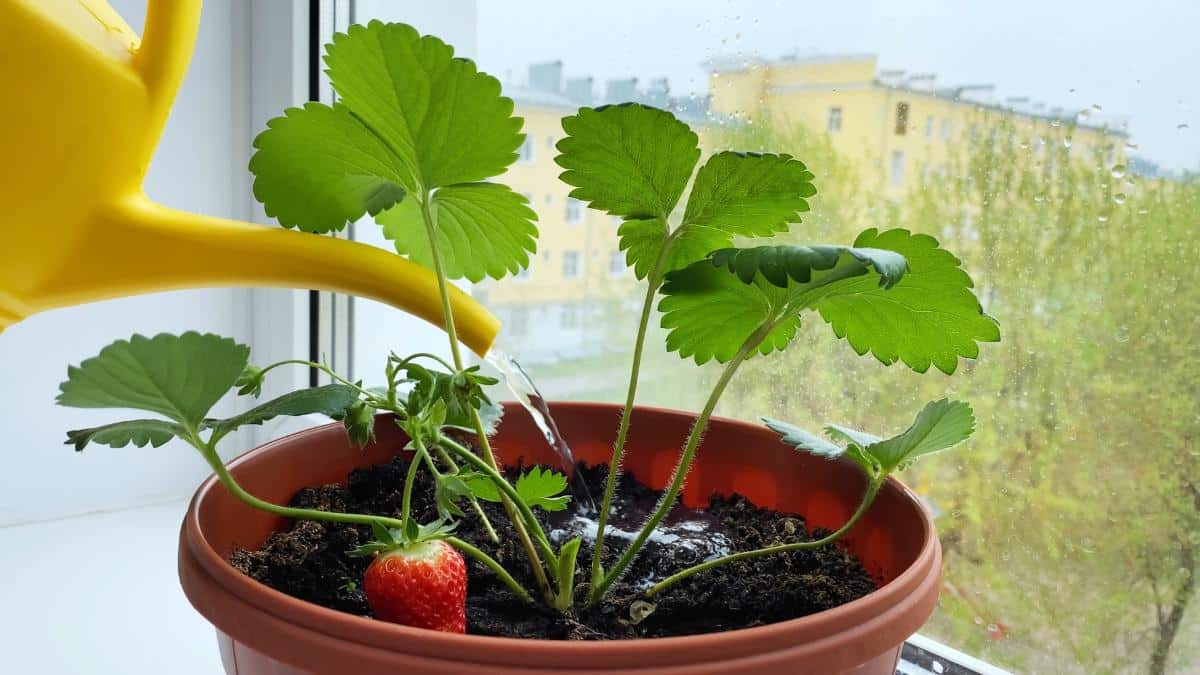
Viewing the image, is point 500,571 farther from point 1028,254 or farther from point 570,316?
point 570,316

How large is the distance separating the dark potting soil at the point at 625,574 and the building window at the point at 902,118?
31cm


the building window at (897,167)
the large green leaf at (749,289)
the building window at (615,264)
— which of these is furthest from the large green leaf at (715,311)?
the building window at (615,264)

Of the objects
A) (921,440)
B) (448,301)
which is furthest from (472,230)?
(921,440)

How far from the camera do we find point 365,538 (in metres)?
0.64

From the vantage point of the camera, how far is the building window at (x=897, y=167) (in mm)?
747

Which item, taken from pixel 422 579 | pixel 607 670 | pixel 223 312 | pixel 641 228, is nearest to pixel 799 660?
pixel 607 670

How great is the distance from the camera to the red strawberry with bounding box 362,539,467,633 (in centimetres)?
47

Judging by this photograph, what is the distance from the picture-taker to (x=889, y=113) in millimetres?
749

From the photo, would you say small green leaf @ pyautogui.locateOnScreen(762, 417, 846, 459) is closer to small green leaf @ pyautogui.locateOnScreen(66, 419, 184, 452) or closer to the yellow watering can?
the yellow watering can

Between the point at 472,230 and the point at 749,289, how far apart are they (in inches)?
8.4

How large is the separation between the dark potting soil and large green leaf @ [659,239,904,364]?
13cm

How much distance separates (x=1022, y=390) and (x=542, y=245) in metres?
0.60

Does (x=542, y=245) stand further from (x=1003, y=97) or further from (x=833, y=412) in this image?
(x=1003, y=97)

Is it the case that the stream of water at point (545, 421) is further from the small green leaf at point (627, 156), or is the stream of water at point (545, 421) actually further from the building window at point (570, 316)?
the building window at point (570, 316)
